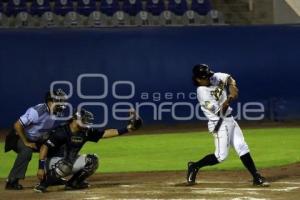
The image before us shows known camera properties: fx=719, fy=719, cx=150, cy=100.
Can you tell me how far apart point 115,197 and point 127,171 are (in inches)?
129

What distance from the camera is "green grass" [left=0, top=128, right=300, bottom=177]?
13.3 m

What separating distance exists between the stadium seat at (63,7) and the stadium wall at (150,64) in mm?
3087

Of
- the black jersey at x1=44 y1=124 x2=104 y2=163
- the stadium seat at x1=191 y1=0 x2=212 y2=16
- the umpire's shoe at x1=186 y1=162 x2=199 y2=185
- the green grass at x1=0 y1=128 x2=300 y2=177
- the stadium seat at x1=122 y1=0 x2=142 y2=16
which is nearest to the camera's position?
the black jersey at x1=44 y1=124 x2=104 y2=163

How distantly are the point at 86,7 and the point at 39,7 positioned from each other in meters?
1.55

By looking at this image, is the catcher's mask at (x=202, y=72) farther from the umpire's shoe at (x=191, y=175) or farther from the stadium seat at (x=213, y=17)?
the stadium seat at (x=213, y=17)

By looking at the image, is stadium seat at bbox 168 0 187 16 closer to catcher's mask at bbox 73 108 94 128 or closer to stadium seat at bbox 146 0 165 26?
stadium seat at bbox 146 0 165 26

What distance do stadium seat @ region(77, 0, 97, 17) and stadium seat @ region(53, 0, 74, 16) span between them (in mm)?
268

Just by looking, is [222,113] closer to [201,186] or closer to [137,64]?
[201,186]

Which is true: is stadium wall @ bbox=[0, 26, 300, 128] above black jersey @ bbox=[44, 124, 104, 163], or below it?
above

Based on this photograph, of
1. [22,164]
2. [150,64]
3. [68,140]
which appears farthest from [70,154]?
[150,64]

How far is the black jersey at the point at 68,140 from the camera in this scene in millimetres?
10047

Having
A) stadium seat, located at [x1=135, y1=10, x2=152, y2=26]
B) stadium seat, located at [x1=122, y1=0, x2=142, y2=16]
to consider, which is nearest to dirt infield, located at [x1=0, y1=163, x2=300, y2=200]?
stadium seat, located at [x1=135, y1=10, x2=152, y2=26]

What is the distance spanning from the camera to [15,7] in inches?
935

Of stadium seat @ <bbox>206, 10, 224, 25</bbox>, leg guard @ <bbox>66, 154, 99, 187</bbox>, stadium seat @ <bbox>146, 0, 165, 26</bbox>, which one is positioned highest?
stadium seat @ <bbox>146, 0, 165, 26</bbox>
